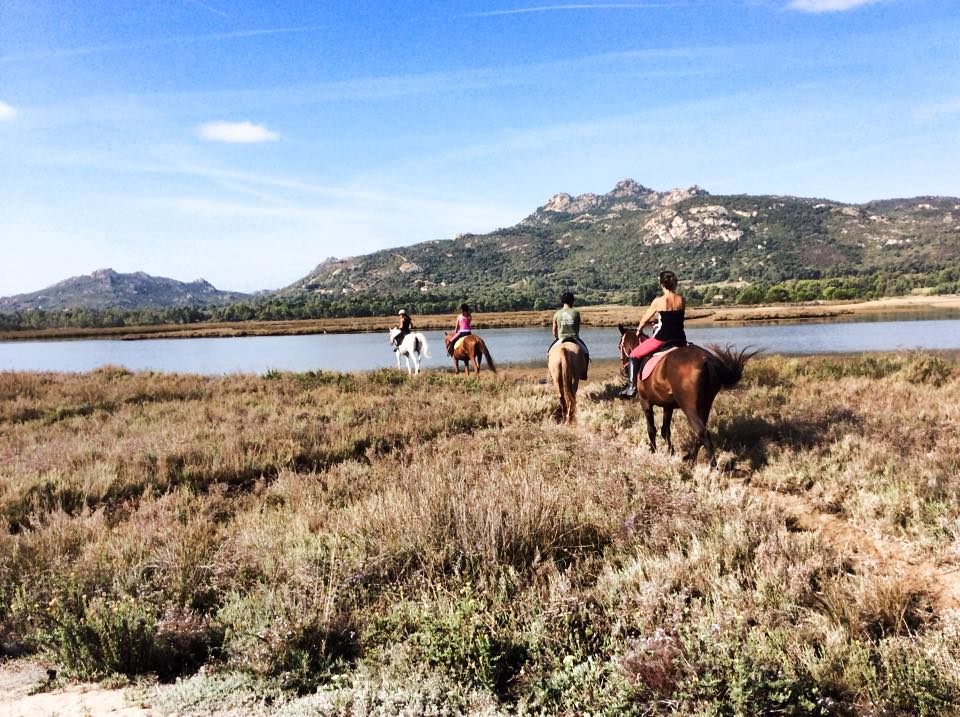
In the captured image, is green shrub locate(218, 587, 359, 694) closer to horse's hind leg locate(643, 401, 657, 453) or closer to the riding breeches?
horse's hind leg locate(643, 401, 657, 453)

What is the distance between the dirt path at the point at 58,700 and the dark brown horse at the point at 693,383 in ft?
22.1

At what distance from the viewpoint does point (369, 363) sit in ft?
113

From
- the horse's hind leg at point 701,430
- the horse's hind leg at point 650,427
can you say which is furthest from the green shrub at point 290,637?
the horse's hind leg at point 650,427

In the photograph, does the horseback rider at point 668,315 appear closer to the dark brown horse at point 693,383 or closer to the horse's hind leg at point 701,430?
the dark brown horse at point 693,383

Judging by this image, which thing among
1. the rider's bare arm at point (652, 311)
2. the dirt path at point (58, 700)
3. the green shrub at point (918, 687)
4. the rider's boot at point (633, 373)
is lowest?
the dirt path at point (58, 700)

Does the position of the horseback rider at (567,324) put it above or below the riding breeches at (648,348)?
above

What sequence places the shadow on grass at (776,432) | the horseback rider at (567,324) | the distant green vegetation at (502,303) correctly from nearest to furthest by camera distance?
the shadow on grass at (776,432) < the horseback rider at (567,324) < the distant green vegetation at (502,303)

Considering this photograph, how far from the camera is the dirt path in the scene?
3266 millimetres

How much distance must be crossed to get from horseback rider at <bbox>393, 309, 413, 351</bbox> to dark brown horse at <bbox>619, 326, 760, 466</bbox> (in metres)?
15.4

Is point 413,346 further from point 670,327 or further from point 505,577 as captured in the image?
point 505,577

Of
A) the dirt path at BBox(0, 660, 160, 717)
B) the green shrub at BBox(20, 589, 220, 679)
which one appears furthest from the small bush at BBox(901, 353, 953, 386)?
the dirt path at BBox(0, 660, 160, 717)

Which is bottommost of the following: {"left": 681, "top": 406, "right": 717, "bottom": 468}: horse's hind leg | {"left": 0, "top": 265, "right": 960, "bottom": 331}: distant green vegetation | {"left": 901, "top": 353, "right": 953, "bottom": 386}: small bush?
{"left": 901, "top": 353, "right": 953, "bottom": 386}: small bush

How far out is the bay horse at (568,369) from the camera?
11.4 meters

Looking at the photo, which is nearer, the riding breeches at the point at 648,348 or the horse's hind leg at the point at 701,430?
the horse's hind leg at the point at 701,430
